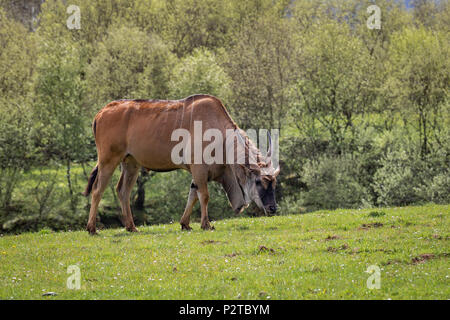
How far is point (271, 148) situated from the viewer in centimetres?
1670

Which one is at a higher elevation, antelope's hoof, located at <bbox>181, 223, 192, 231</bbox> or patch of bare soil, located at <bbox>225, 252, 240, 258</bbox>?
patch of bare soil, located at <bbox>225, 252, 240, 258</bbox>

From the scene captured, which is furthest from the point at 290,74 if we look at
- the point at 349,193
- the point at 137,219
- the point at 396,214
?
the point at 396,214

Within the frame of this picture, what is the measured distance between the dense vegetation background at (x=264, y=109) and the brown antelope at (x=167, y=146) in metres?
21.5

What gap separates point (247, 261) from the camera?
38.8ft

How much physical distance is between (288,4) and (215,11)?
915 cm

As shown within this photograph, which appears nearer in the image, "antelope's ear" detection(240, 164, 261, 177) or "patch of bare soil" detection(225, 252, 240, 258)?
"patch of bare soil" detection(225, 252, 240, 258)

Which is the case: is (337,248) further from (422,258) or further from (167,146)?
(167,146)

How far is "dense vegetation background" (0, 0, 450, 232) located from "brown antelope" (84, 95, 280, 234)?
846 inches

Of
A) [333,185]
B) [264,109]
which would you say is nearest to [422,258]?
[333,185]

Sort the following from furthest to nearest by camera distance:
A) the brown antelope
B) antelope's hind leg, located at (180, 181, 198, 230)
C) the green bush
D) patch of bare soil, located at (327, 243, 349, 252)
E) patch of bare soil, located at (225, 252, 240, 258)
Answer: the green bush
antelope's hind leg, located at (180, 181, 198, 230)
the brown antelope
patch of bare soil, located at (327, 243, 349, 252)
patch of bare soil, located at (225, 252, 240, 258)

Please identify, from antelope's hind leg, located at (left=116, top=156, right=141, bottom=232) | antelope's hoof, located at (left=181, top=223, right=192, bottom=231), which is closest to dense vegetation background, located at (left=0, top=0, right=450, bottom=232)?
antelope's hind leg, located at (left=116, top=156, right=141, bottom=232)

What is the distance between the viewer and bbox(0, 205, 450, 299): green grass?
9.66 meters

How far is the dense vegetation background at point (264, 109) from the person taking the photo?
38.7 metres

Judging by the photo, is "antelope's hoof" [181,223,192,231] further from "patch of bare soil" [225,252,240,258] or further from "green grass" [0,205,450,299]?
"patch of bare soil" [225,252,240,258]
